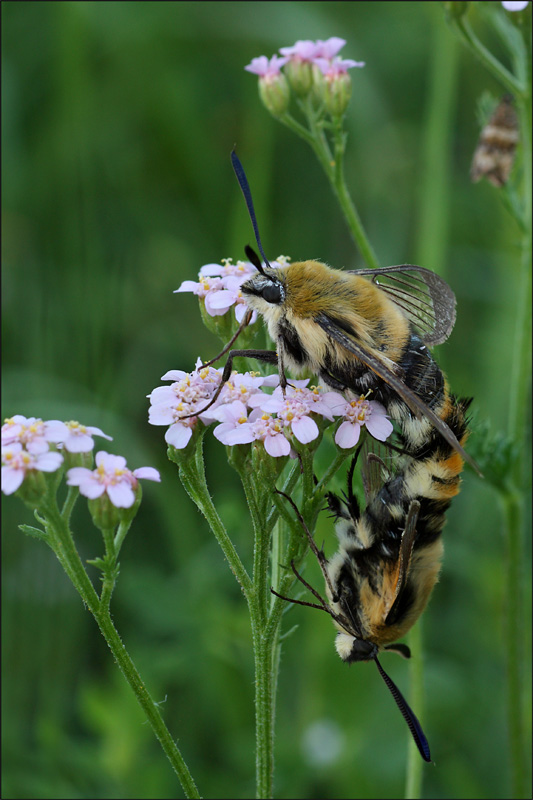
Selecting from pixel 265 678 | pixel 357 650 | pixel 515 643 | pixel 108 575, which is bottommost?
pixel 515 643

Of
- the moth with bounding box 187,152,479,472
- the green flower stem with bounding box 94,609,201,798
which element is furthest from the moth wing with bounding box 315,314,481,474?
the green flower stem with bounding box 94,609,201,798

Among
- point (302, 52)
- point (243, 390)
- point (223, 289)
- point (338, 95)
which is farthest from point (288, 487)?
point (302, 52)

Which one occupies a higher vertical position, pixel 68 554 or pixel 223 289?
pixel 223 289

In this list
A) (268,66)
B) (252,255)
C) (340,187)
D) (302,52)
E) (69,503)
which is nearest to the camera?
(69,503)

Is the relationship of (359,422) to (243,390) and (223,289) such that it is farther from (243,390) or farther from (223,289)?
(223,289)

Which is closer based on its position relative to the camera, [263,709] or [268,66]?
[263,709]

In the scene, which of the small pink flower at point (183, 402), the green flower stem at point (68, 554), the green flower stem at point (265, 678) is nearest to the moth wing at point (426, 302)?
the small pink flower at point (183, 402)

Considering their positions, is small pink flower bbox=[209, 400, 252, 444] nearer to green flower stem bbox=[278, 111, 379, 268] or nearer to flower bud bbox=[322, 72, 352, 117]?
green flower stem bbox=[278, 111, 379, 268]
